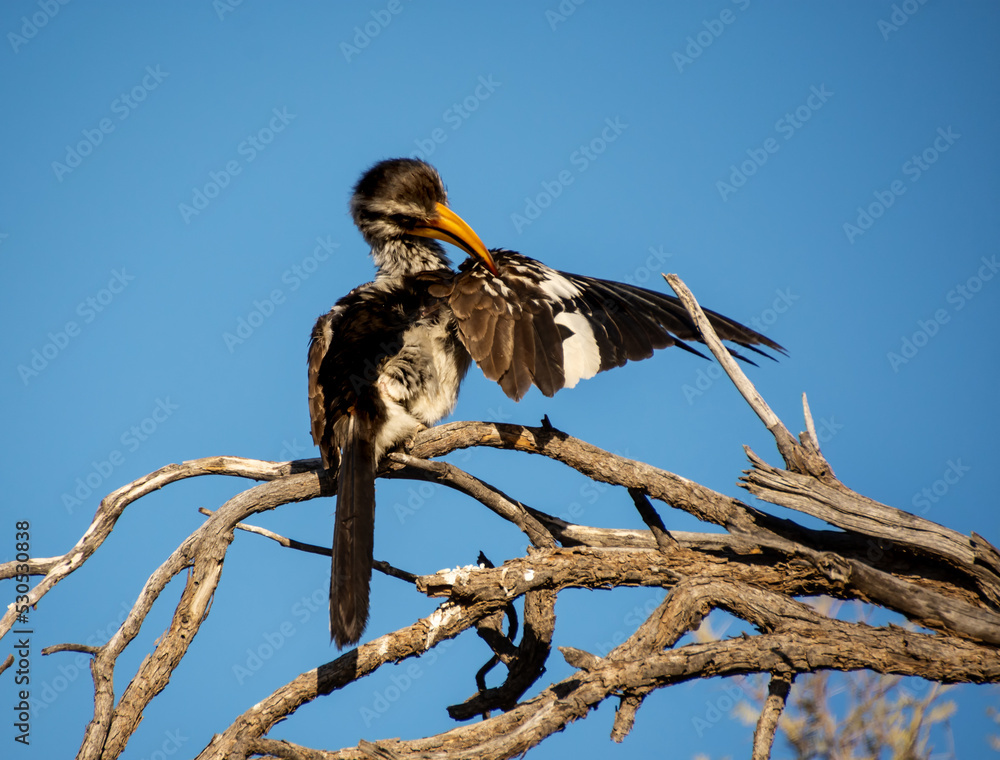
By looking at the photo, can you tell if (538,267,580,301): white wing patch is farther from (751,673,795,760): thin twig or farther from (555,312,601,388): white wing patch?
(751,673,795,760): thin twig

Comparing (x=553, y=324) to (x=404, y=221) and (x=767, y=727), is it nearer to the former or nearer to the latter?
(x=404, y=221)

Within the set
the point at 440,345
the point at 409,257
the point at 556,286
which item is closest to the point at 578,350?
the point at 556,286

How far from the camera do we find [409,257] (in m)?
4.53

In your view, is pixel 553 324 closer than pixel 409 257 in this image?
Yes

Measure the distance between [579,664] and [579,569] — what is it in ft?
1.83

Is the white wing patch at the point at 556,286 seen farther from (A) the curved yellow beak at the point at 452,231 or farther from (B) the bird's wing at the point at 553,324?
(A) the curved yellow beak at the point at 452,231

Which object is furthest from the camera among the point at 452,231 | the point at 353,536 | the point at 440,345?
the point at 452,231

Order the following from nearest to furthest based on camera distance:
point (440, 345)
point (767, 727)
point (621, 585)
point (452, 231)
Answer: point (767, 727)
point (621, 585)
point (440, 345)
point (452, 231)

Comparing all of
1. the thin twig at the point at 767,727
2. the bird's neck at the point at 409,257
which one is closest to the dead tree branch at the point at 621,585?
the thin twig at the point at 767,727

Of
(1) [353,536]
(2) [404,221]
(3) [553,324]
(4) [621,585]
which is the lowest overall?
(4) [621,585]

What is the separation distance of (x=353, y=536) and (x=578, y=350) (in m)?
1.17

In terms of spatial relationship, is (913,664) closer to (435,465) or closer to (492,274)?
(435,465)

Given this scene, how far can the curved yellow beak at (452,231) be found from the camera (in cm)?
412

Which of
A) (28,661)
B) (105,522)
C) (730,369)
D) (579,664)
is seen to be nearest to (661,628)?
(579,664)
